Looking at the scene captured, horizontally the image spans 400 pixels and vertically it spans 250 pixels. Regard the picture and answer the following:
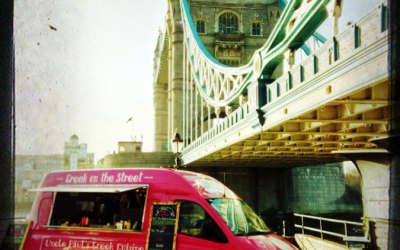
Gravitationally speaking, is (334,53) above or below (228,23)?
below

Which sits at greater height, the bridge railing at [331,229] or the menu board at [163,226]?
the menu board at [163,226]

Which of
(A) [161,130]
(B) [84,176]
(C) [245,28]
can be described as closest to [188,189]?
(B) [84,176]

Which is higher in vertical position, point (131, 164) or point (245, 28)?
point (245, 28)

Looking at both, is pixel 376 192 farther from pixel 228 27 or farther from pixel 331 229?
pixel 228 27

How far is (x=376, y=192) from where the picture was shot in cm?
979

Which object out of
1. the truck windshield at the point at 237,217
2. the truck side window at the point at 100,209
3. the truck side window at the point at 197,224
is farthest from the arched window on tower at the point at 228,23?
the truck side window at the point at 197,224

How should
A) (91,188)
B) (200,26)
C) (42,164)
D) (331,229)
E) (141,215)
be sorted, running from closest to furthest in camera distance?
(141,215) → (91,188) → (331,229) → (42,164) → (200,26)

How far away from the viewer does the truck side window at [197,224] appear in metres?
7.63

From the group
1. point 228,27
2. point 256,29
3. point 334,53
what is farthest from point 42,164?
point 334,53

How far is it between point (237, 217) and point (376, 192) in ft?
11.8

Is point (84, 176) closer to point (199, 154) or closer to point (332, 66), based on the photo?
point (332, 66)

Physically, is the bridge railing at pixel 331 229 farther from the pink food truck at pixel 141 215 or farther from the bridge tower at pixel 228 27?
the bridge tower at pixel 228 27

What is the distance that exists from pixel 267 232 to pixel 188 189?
1.65 metres

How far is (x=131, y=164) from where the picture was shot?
34031 millimetres
